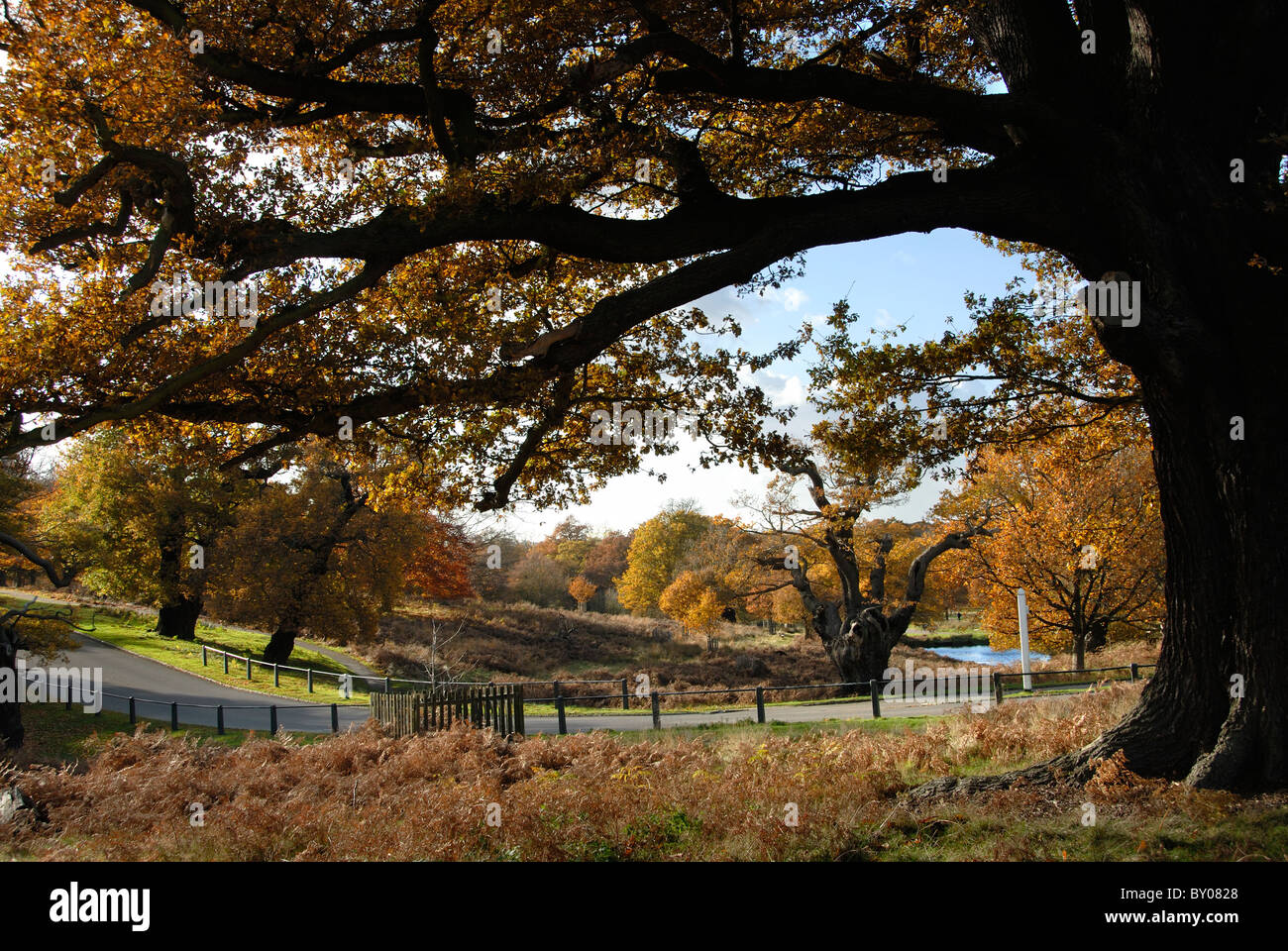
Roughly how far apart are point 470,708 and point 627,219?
9243 mm

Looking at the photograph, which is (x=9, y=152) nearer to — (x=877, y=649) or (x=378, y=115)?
(x=378, y=115)

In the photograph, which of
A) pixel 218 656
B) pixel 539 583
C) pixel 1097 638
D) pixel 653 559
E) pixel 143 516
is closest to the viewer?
pixel 1097 638

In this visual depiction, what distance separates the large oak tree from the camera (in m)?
7.14

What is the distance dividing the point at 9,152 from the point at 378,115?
3.66 meters

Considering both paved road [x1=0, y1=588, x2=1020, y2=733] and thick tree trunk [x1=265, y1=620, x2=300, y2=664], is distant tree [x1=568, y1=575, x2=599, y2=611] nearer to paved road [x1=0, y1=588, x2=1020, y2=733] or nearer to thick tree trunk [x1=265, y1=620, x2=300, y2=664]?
thick tree trunk [x1=265, y1=620, x2=300, y2=664]

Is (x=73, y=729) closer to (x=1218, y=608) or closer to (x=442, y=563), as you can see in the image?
(x=442, y=563)

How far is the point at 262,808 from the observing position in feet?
23.9

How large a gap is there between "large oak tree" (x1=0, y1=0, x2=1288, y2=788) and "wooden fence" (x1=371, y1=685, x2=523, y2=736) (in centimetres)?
623

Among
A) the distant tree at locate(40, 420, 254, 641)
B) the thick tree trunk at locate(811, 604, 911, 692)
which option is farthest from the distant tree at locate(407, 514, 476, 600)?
the thick tree trunk at locate(811, 604, 911, 692)

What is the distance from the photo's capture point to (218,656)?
119 ft

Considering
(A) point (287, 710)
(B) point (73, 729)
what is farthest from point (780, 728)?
(B) point (73, 729)

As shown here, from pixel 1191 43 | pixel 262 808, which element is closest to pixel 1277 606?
pixel 1191 43
